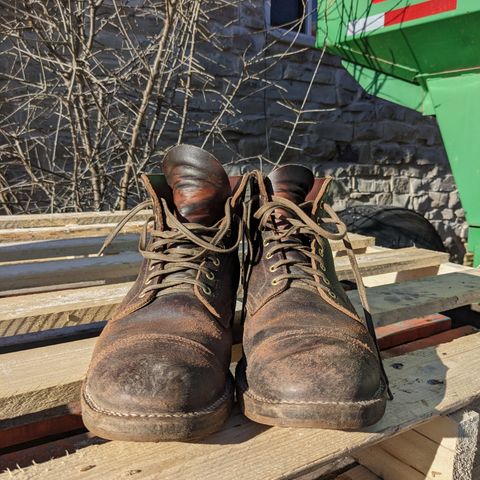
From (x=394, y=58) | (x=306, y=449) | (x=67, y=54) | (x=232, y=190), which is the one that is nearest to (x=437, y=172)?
(x=394, y=58)

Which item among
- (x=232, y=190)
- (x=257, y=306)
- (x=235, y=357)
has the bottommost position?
(x=235, y=357)

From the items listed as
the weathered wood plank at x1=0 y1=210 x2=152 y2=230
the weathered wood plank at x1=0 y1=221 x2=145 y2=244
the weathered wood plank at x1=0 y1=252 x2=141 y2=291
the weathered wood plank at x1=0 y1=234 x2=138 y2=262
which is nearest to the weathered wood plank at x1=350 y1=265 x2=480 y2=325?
the weathered wood plank at x1=0 y1=252 x2=141 y2=291

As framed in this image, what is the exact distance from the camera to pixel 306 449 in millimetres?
860

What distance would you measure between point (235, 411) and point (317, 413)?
0.67ft

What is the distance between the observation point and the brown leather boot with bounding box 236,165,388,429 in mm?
856

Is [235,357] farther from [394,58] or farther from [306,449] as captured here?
[394,58]

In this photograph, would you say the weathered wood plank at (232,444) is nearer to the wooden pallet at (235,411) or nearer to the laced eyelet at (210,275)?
the wooden pallet at (235,411)

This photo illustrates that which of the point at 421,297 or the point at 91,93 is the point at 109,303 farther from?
the point at 91,93

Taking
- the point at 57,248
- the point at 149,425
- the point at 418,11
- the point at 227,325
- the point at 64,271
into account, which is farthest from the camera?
the point at 418,11

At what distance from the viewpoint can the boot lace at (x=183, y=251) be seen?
111 cm

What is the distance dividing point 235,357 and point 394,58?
2.63 m

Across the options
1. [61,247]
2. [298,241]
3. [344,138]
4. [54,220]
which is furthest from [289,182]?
[344,138]

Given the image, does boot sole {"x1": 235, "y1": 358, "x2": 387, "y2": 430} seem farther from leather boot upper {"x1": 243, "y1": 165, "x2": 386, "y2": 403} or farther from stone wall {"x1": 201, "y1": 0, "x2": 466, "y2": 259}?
stone wall {"x1": 201, "y1": 0, "x2": 466, "y2": 259}

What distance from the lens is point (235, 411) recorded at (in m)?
0.98
